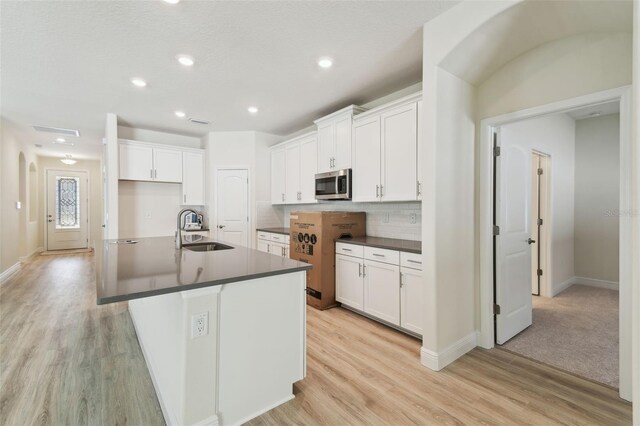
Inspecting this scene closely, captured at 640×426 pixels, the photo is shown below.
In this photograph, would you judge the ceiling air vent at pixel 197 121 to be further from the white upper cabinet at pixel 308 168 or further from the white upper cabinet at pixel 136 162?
the white upper cabinet at pixel 308 168

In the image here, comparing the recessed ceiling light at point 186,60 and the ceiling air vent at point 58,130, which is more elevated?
the ceiling air vent at point 58,130

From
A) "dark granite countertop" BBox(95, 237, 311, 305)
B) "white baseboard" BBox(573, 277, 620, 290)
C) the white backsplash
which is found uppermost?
the white backsplash

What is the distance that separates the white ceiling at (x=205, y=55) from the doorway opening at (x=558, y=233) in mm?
1305

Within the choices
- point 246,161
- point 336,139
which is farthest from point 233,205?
point 336,139

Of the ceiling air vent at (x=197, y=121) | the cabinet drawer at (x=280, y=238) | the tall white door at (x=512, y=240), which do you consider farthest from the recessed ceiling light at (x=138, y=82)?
the tall white door at (x=512, y=240)

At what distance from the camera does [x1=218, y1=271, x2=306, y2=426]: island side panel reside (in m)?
1.63

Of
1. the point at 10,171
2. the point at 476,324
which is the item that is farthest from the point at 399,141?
the point at 10,171

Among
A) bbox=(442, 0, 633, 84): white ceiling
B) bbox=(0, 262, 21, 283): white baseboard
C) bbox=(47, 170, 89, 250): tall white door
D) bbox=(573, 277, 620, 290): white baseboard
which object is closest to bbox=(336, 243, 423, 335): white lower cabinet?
bbox=(442, 0, 633, 84): white ceiling

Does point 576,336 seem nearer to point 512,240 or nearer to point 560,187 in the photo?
point 512,240

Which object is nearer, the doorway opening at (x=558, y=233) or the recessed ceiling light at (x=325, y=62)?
the doorway opening at (x=558, y=233)

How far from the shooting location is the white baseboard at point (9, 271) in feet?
16.2

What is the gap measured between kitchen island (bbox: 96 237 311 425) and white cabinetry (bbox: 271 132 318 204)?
2598mm

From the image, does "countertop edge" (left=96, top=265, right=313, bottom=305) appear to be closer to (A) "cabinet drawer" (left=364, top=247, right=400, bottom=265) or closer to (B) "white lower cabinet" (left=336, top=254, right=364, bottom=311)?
(A) "cabinet drawer" (left=364, top=247, right=400, bottom=265)

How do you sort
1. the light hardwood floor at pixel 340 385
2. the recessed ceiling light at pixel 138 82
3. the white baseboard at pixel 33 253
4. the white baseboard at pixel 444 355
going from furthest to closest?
the white baseboard at pixel 33 253
the recessed ceiling light at pixel 138 82
the white baseboard at pixel 444 355
the light hardwood floor at pixel 340 385
